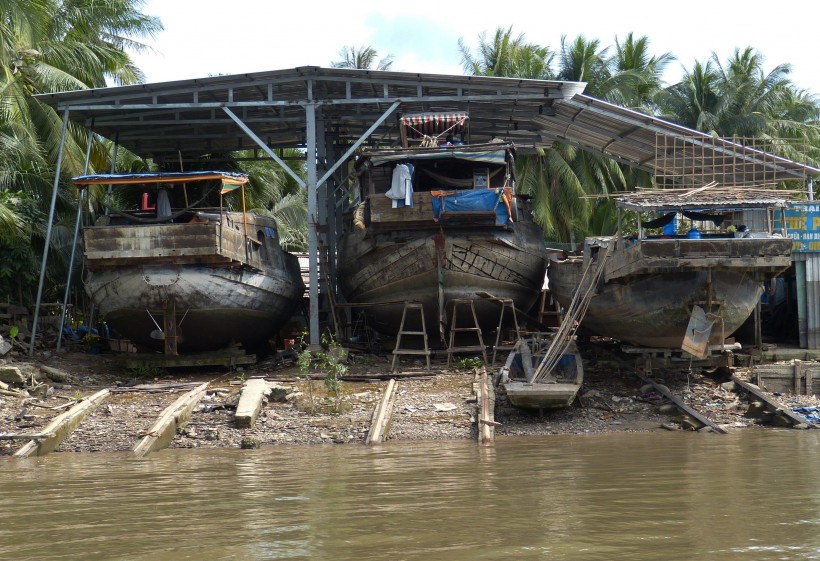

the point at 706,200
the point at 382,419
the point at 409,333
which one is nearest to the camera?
the point at 382,419

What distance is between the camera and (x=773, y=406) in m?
13.7

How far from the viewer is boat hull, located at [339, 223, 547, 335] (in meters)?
17.5

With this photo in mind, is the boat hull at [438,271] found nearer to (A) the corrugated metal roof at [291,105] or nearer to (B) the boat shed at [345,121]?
(B) the boat shed at [345,121]

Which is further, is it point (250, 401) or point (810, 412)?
point (810, 412)

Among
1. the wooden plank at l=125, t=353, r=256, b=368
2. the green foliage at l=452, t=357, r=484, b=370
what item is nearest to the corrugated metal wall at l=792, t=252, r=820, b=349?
the green foliage at l=452, t=357, r=484, b=370

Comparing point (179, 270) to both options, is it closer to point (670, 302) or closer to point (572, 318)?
point (572, 318)

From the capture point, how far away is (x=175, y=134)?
862 inches

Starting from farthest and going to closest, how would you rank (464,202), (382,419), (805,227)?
1. (805,227)
2. (464,202)
3. (382,419)

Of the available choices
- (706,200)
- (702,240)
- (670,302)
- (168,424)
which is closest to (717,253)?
(702,240)

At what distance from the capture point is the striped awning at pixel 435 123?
18.7 m

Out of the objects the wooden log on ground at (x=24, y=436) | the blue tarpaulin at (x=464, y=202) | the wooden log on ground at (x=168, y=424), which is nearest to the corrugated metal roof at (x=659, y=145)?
the blue tarpaulin at (x=464, y=202)

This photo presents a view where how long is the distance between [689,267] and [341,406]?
5243 millimetres

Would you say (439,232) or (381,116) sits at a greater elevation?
(381,116)

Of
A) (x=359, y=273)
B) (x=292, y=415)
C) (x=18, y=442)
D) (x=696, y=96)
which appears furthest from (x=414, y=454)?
(x=696, y=96)
